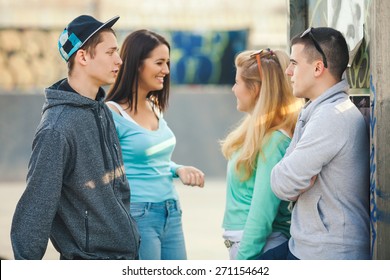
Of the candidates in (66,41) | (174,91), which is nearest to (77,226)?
(66,41)

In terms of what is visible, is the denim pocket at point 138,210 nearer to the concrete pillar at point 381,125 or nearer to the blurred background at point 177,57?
the concrete pillar at point 381,125

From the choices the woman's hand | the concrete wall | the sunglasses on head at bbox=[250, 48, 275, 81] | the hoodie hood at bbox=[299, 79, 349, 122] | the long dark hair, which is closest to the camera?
the hoodie hood at bbox=[299, 79, 349, 122]

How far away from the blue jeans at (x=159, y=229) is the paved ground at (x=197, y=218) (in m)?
3.28

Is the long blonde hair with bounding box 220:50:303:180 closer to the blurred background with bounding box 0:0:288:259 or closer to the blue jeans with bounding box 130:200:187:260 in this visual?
the blue jeans with bounding box 130:200:187:260

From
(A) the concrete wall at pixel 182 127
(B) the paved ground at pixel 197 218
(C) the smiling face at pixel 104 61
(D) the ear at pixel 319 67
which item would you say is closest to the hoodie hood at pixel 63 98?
(C) the smiling face at pixel 104 61

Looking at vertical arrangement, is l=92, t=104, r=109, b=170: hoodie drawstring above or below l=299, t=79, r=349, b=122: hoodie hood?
below

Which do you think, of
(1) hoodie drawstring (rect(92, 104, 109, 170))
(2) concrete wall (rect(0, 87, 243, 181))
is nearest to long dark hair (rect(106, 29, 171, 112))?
(1) hoodie drawstring (rect(92, 104, 109, 170))

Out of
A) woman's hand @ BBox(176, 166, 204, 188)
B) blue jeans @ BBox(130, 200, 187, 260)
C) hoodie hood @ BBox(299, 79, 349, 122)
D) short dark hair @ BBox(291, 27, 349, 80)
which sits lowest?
blue jeans @ BBox(130, 200, 187, 260)

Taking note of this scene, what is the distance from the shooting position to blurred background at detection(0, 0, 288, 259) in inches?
535

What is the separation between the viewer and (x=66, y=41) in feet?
12.3

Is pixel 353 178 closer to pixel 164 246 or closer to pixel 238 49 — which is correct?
pixel 164 246

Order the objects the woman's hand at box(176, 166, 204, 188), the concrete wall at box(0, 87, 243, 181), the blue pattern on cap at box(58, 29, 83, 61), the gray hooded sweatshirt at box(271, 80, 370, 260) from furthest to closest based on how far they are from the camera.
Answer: the concrete wall at box(0, 87, 243, 181) < the woman's hand at box(176, 166, 204, 188) < the blue pattern on cap at box(58, 29, 83, 61) < the gray hooded sweatshirt at box(271, 80, 370, 260)

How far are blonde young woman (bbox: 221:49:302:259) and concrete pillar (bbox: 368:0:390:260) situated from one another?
0.68m
